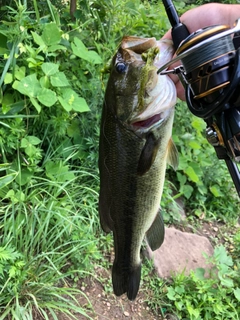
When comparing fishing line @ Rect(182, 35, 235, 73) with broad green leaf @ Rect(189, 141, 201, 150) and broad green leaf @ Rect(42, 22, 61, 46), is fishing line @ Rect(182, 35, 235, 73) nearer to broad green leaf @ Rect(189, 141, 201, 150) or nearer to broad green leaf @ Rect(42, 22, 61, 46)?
broad green leaf @ Rect(42, 22, 61, 46)

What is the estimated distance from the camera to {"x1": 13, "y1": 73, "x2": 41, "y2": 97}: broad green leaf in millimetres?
2426

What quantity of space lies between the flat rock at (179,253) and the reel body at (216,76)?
6.60 feet

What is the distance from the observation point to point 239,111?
1.16 meters

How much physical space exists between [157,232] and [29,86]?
4.48 feet

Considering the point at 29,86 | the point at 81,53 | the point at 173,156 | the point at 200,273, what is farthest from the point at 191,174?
the point at 173,156

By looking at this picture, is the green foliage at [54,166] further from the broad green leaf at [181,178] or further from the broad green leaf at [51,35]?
the broad green leaf at [181,178]

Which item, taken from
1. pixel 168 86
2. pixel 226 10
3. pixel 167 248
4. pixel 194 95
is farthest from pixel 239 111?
pixel 167 248

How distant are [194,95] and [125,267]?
96 centimetres

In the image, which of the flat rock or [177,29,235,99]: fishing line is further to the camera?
the flat rock

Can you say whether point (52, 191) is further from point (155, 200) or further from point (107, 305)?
point (155, 200)

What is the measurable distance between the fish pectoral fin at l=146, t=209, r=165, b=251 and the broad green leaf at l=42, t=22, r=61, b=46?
154 centimetres

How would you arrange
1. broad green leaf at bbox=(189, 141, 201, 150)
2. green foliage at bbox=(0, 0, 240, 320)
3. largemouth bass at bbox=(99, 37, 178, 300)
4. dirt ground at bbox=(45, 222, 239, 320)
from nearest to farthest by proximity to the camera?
1. largemouth bass at bbox=(99, 37, 178, 300)
2. green foliage at bbox=(0, 0, 240, 320)
3. dirt ground at bbox=(45, 222, 239, 320)
4. broad green leaf at bbox=(189, 141, 201, 150)

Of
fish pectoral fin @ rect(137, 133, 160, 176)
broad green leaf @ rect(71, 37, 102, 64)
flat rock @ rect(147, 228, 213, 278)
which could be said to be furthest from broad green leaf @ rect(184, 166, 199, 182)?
fish pectoral fin @ rect(137, 133, 160, 176)

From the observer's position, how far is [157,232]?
175cm
